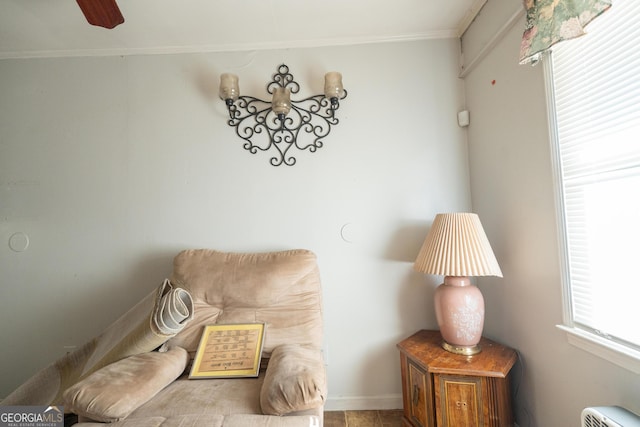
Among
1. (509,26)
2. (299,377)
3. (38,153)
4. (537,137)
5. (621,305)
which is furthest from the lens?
(38,153)

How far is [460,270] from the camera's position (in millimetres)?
1345

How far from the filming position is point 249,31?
5.84ft

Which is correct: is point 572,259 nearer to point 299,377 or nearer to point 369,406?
point 299,377

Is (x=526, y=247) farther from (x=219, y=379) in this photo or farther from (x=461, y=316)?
(x=219, y=379)

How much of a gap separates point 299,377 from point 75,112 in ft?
7.58

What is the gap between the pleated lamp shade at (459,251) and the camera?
1.34 metres

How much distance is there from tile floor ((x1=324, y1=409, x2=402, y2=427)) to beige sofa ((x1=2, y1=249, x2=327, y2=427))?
0.61m

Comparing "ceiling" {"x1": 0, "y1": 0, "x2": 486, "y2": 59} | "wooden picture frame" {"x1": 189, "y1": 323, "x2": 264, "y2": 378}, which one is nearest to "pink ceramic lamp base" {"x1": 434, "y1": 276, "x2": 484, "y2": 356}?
"wooden picture frame" {"x1": 189, "y1": 323, "x2": 264, "y2": 378}

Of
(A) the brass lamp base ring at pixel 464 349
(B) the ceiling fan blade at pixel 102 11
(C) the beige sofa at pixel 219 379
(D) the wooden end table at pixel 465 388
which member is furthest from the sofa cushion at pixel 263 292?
(B) the ceiling fan blade at pixel 102 11

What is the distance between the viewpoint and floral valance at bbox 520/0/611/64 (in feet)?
2.95

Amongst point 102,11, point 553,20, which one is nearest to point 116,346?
point 102,11

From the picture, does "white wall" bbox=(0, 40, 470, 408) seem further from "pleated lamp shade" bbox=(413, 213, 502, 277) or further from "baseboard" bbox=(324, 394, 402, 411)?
"pleated lamp shade" bbox=(413, 213, 502, 277)

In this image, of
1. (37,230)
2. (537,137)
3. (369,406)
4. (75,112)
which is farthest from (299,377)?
(75,112)

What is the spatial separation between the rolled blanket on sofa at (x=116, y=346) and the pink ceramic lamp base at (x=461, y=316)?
129 centimetres
